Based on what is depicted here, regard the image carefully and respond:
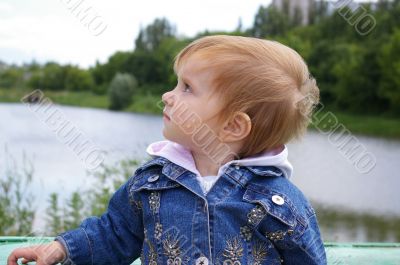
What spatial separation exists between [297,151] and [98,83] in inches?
131

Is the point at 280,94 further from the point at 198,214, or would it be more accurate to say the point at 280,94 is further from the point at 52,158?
the point at 52,158

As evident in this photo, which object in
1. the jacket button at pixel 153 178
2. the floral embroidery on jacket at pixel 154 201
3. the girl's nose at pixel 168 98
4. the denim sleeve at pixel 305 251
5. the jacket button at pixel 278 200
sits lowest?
the denim sleeve at pixel 305 251

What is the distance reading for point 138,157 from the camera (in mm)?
4039

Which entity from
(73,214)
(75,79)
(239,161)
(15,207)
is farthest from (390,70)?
(239,161)

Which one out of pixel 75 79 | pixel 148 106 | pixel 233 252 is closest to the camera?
pixel 233 252

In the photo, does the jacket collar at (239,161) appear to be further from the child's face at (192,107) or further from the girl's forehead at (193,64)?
the girl's forehead at (193,64)

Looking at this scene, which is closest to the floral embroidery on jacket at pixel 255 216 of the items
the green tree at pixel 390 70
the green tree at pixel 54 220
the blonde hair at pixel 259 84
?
the blonde hair at pixel 259 84

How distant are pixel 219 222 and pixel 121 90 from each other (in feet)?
23.3

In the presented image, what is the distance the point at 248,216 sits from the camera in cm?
119

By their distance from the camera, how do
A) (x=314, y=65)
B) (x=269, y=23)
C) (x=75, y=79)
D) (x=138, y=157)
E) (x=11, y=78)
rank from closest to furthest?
1. (x=138, y=157)
2. (x=11, y=78)
3. (x=269, y=23)
4. (x=75, y=79)
5. (x=314, y=65)

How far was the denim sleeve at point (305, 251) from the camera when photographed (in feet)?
3.94

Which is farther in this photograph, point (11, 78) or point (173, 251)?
point (11, 78)

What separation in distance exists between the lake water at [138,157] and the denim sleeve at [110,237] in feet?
7.88

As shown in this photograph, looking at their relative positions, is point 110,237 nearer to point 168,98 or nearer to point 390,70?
point 168,98
